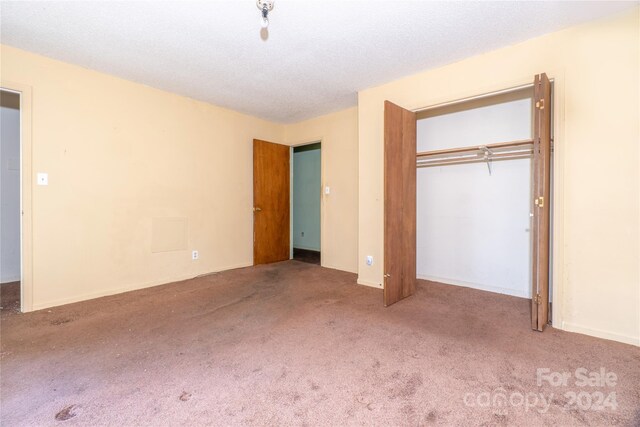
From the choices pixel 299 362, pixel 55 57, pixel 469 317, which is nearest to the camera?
pixel 299 362

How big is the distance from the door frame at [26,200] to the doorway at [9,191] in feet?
4.61

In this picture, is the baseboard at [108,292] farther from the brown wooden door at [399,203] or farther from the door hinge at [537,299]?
the door hinge at [537,299]

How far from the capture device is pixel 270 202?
4.88 m

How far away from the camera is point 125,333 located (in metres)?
2.29

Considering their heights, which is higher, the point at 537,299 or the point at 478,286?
the point at 537,299

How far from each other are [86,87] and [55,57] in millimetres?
320

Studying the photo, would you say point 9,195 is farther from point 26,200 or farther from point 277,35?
point 277,35

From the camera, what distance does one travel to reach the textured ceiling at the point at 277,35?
209 cm

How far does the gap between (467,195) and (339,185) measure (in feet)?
5.79

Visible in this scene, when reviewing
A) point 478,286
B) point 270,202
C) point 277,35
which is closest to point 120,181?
point 270,202

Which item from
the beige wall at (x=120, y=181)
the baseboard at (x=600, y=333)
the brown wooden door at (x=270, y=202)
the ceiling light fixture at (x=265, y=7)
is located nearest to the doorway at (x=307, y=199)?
the brown wooden door at (x=270, y=202)

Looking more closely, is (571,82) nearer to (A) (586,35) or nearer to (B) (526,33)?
(A) (586,35)

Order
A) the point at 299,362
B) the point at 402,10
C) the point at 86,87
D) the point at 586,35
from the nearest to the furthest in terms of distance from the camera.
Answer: the point at 299,362 → the point at 402,10 → the point at 586,35 → the point at 86,87

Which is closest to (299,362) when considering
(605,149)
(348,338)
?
(348,338)
